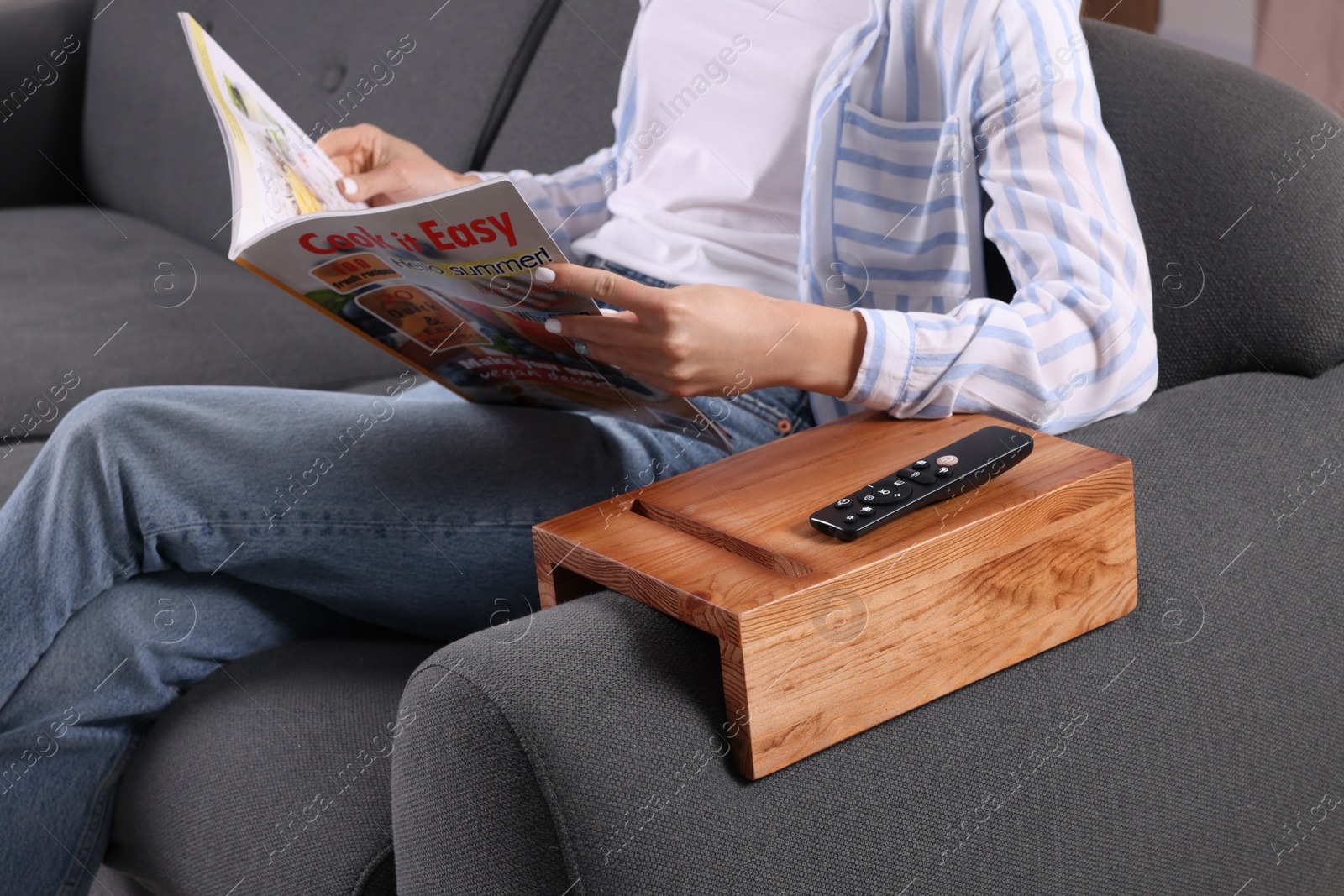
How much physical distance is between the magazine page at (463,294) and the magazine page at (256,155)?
0.04 meters

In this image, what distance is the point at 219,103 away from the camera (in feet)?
2.73

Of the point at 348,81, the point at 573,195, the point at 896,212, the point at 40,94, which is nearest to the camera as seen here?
the point at 896,212

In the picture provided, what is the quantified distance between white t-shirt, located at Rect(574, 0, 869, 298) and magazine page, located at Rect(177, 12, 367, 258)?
307 mm

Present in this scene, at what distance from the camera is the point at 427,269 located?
73 centimetres

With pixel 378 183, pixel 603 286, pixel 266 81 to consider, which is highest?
pixel 603 286

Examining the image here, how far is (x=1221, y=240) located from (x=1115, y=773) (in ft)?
1.52

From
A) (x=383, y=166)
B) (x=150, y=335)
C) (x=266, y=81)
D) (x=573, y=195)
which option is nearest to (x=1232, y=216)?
(x=573, y=195)

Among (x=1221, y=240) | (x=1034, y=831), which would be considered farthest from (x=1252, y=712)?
(x=1221, y=240)

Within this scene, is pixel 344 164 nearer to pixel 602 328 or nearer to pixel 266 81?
pixel 602 328

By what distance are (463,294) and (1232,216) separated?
604 mm

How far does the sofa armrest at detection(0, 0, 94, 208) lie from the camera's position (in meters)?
2.41

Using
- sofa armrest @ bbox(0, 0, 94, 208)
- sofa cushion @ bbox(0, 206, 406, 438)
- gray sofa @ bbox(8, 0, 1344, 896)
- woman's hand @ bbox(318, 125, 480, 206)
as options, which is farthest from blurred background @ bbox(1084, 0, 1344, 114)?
sofa armrest @ bbox(0, 0, 94, 208)

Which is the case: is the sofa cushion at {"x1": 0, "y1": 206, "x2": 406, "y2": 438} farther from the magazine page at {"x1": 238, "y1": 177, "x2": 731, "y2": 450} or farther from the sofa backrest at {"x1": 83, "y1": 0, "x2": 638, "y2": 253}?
the magazine page at {"x1": 238, "y1": 177, "x2": 731, "y2": 450}

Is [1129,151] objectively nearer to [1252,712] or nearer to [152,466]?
[1252,712]
